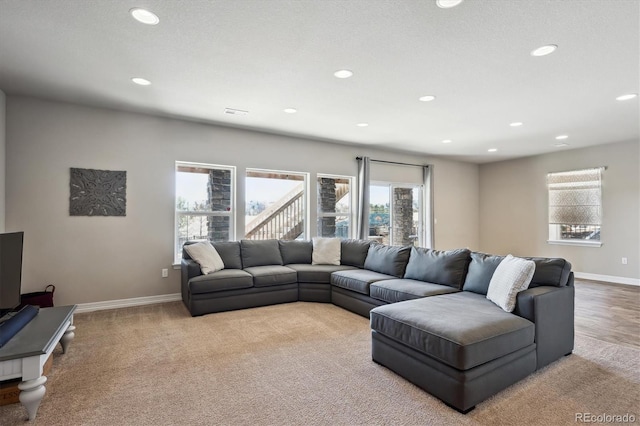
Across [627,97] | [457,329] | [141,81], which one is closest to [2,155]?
[141,81]

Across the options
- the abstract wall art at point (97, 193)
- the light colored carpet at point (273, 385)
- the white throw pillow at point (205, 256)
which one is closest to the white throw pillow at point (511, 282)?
the light colored carpet at point (273, 385)

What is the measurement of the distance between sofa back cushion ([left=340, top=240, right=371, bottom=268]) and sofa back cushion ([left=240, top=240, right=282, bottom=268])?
39.6 inches

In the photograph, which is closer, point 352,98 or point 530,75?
point 530,75

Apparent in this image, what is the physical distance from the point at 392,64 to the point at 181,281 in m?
3.87

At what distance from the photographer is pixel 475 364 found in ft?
6.49

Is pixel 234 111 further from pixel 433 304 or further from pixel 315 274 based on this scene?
pixel 433 304

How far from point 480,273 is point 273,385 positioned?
2.17 m

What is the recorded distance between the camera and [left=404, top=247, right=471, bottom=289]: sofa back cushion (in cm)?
340

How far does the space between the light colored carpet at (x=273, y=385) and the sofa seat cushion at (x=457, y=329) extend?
0.31 metres

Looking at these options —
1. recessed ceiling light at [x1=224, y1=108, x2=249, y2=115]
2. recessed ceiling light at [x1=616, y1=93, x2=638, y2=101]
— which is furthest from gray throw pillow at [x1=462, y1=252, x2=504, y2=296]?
recessed ceiling light at [x1=224, y1=108, x2=249, y2=115]

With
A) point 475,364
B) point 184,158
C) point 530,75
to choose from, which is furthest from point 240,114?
point 475,364

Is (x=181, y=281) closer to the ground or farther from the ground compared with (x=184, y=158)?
closer to the ground

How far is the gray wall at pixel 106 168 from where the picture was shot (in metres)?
3.80

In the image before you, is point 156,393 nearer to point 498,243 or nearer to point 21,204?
point 21,204
